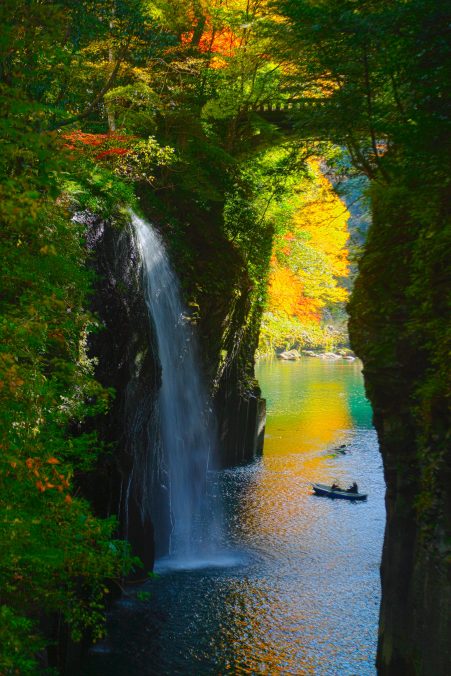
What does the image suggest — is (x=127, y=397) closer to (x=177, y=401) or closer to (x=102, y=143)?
(x=177, y=401)

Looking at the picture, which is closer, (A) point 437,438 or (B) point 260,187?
(A) point 437,438

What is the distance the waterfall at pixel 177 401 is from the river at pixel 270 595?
116 cm

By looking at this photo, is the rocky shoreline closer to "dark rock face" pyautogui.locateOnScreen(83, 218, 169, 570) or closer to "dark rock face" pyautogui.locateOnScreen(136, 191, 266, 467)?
Result: "dark rock face" pyautogui.locateOnScreen(136, 191, 266, 467)

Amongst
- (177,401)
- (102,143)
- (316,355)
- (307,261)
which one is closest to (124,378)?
(177,401)

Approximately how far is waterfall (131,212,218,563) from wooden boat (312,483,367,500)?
4.00 meters

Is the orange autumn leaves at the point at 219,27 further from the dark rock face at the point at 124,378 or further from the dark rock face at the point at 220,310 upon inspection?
the dark rock face at the point at 124,378

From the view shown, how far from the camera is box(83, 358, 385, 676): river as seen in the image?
12.9 meters

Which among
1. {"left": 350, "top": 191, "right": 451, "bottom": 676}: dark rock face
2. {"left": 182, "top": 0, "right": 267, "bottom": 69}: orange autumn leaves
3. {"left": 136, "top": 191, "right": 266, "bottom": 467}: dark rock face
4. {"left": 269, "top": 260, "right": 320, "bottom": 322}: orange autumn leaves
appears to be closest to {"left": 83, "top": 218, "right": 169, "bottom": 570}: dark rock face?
{"left": 136, "top": 191, "right": 266, "bottom": 467}: dark rock face

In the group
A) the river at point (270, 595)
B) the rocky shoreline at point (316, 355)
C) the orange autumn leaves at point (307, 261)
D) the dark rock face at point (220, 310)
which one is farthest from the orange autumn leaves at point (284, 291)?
the rocky shoreline at point (316, 355)

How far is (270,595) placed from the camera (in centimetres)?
1571

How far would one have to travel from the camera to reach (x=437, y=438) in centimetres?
989

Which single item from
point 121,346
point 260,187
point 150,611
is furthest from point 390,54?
point 260,187

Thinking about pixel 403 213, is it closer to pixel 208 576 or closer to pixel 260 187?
pixel 208 576

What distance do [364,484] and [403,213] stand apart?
1695 centimetres
